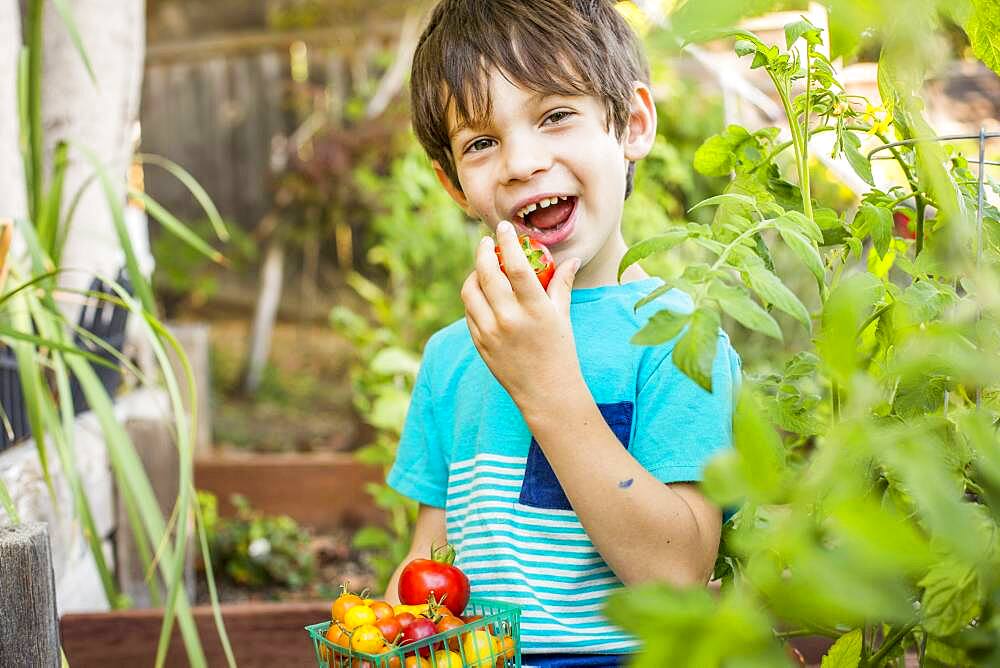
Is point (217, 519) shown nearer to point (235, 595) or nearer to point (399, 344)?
point (235, 595)

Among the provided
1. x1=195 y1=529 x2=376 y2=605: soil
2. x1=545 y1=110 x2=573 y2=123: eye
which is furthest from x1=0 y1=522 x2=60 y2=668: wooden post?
x1=195 y1=529 x2=376 y2=605: soil

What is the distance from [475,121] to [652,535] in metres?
0.59

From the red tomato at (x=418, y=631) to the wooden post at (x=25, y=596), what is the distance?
1.25 ft

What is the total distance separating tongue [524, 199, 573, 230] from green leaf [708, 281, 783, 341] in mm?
634

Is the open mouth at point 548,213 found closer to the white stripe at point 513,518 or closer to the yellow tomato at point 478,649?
the white stripe at point 513,518

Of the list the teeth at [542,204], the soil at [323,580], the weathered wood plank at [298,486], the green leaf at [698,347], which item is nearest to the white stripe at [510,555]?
the teeth at [542,204]

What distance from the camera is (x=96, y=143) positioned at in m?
2.92

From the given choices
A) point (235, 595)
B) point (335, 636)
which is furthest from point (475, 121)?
point (235, 595)

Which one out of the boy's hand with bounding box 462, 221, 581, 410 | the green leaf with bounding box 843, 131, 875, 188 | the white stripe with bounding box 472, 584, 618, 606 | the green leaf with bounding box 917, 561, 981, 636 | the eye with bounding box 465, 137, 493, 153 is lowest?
the white stripe with bounding box 472, 584, 618, 606

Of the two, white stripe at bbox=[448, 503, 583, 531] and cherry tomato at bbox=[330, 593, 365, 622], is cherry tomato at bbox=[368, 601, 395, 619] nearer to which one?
cherry tomato at bbox=[330, 593, 365, 622]

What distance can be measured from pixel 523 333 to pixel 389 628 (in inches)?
13.7

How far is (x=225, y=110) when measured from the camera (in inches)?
328

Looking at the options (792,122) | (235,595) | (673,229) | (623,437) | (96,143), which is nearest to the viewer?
(673,229)

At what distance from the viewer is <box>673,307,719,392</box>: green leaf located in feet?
2.35
